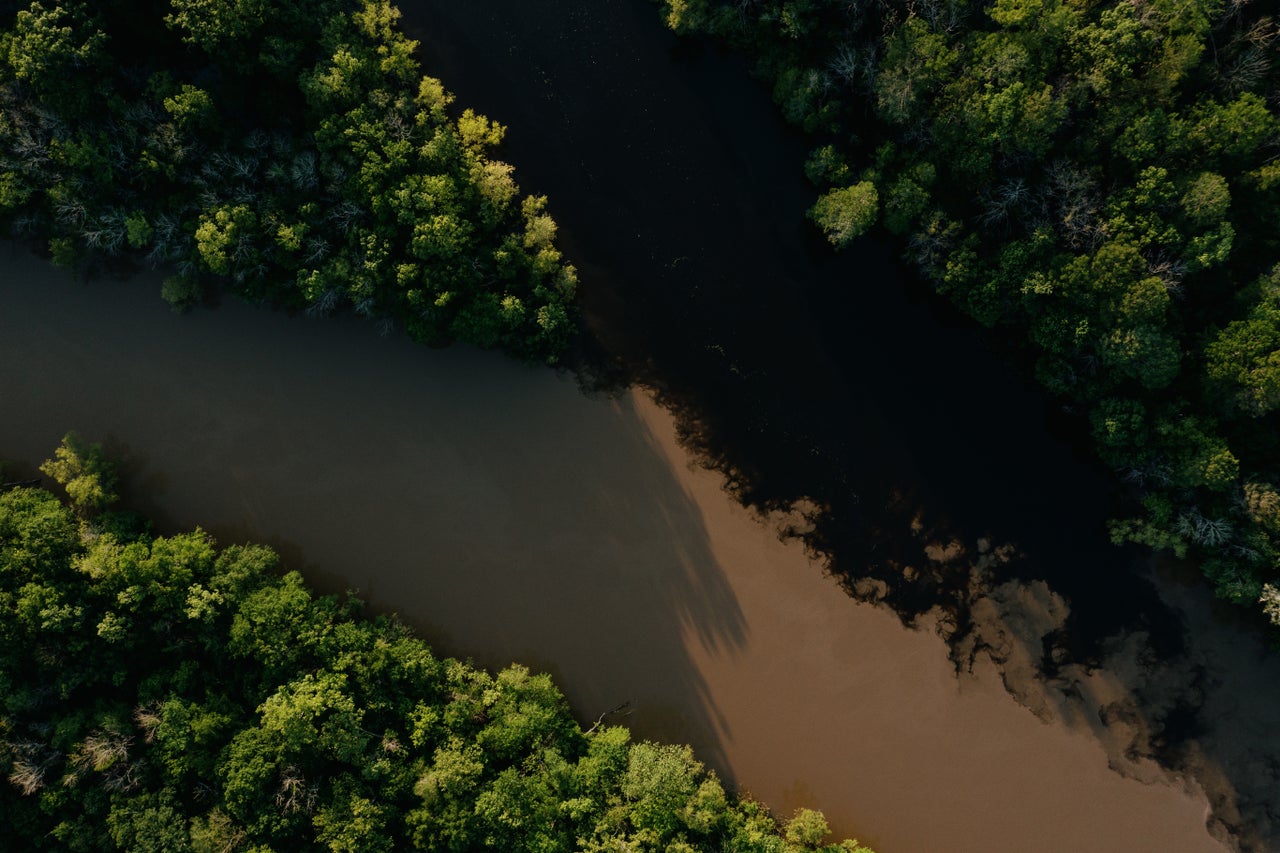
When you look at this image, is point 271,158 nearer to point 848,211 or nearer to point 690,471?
point 690,471

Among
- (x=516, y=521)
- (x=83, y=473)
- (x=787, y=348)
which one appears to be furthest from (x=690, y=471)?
(x=83, y=473)

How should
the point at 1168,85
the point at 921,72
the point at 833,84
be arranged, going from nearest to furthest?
the point at 1168,85 < the point at 921,72 < the point at 833,84

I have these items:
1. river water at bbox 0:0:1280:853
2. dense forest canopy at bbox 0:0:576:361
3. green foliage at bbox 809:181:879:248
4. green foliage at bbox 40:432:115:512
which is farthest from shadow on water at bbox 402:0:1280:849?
green foliage at bbox 40:432:115:512

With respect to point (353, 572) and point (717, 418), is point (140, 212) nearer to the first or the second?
point (353, 572)

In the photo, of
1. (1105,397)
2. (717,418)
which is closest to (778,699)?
(717,418)

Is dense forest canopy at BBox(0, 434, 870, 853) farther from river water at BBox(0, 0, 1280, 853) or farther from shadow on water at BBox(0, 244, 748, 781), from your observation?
river water at BBox(0, 0, 1280, 853)

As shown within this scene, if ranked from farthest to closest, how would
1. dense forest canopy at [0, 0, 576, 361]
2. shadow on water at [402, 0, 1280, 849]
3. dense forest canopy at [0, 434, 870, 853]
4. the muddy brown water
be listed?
the muddy brown water < shadow on water at [402, 0, 1280, 849] < dense forest canopy at [0, 434, 870, 853] < dense forest canopy at [0, 0, 576, 361]

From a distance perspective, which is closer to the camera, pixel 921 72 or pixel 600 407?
pixel 921 72
